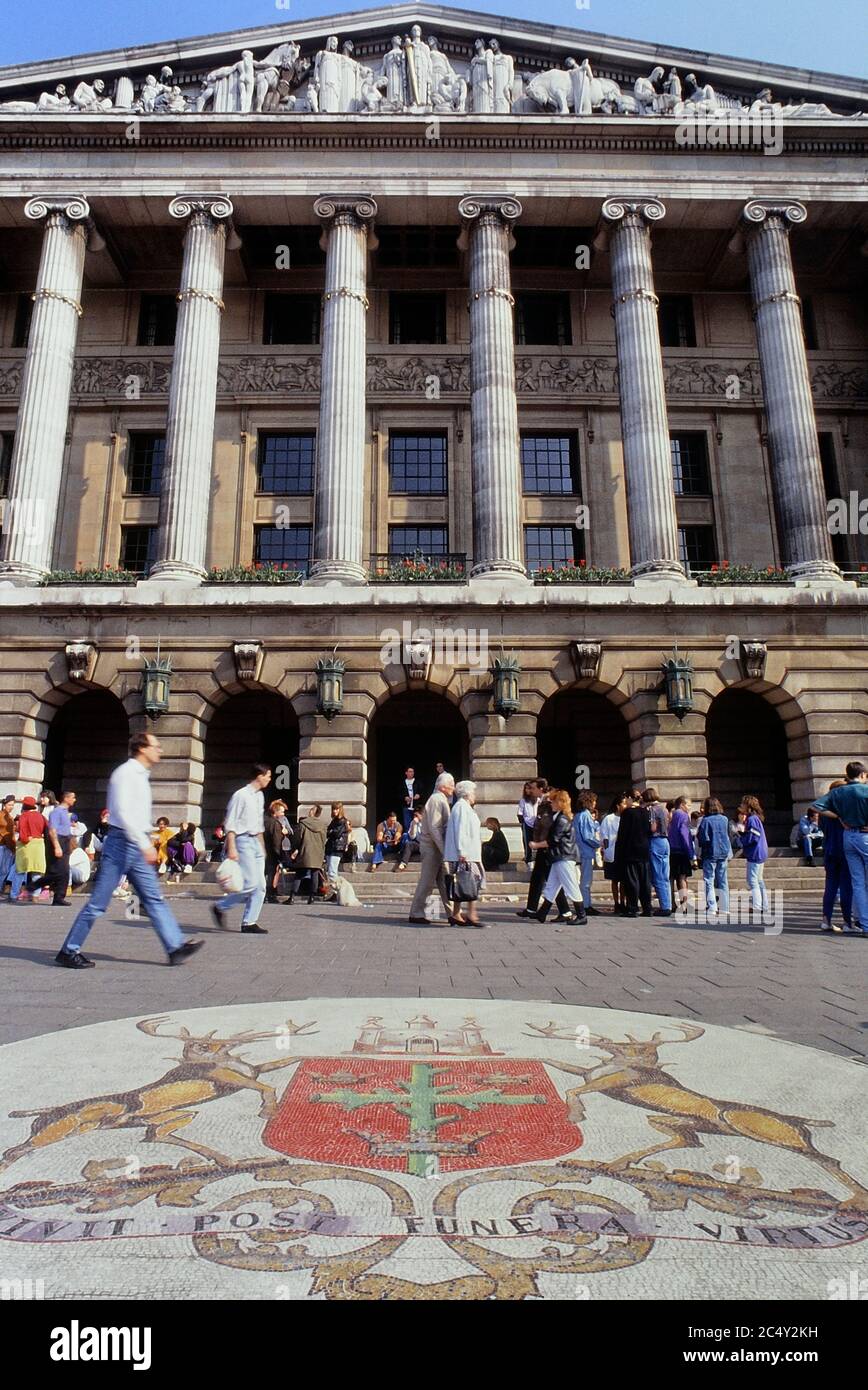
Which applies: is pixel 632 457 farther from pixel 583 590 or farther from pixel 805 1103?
pixel 805 1103

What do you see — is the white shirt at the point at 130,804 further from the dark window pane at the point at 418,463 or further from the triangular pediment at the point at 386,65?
the triangular pediment at the point at 386,65

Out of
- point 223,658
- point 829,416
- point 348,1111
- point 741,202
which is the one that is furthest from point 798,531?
point 348,1111

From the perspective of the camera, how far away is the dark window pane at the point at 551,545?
26.8 meters

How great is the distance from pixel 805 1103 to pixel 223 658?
63.5 feet

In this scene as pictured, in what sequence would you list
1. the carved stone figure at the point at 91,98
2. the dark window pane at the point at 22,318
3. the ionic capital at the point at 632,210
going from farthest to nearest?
the dark window pane at the point at 22,318
the carved stone figure at the point at 91,98
the ionic capital at the point at 632,210

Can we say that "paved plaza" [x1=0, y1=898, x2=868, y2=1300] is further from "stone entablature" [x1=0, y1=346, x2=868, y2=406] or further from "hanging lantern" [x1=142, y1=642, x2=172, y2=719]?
"stone entablature" [x1=0, y1=346, x2=868, y2=406]

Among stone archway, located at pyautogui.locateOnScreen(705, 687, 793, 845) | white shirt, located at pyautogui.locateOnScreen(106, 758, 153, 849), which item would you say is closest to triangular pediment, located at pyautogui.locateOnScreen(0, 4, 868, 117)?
stone archway, located at pyautogui.locateOnScreen(705, 687, 793, 845)

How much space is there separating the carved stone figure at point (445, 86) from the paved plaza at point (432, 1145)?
2868 centimetres

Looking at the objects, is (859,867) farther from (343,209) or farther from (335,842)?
(343,209)

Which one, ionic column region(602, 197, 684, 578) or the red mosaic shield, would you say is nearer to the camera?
the red mosaic shield

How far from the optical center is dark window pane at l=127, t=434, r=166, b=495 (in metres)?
27.7

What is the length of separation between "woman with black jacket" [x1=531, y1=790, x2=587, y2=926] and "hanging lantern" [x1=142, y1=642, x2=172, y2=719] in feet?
37.6

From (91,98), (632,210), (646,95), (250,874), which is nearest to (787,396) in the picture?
(632,210)

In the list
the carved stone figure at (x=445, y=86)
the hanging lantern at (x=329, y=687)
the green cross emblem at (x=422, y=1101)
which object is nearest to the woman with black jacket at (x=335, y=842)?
the hanging lantern at (x=329, y=687)
